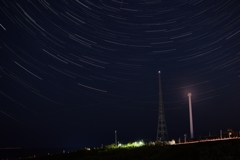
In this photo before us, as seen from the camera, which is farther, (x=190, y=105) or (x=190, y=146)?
(x=190, y=105)

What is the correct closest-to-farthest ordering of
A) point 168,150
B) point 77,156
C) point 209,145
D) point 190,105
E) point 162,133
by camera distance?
point 209,145 → point 168,150 → point 77,156 → point 162,133 → point 190,105

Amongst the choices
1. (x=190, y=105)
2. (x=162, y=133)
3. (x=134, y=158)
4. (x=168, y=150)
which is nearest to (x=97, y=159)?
(x=134, y=158)

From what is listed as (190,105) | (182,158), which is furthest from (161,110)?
(182,158)

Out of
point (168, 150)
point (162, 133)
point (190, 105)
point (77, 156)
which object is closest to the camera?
point (168, 150)

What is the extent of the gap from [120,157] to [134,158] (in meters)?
1.91

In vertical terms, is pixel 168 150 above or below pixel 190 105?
below

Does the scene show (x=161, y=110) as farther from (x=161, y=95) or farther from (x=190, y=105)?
(x=190, y=105)

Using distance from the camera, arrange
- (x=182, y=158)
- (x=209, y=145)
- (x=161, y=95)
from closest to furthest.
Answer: (x=182, y=158) → (x=209, y=145) → (x=161, y=95)

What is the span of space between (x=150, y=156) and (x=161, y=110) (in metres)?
15.6

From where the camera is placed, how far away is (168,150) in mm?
24906

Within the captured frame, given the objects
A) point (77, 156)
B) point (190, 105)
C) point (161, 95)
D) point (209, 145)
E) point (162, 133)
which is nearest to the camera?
point (209, 145)

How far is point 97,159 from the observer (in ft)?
85.5

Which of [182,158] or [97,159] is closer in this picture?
[182,158]

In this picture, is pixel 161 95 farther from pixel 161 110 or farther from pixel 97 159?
pixel 97 159
